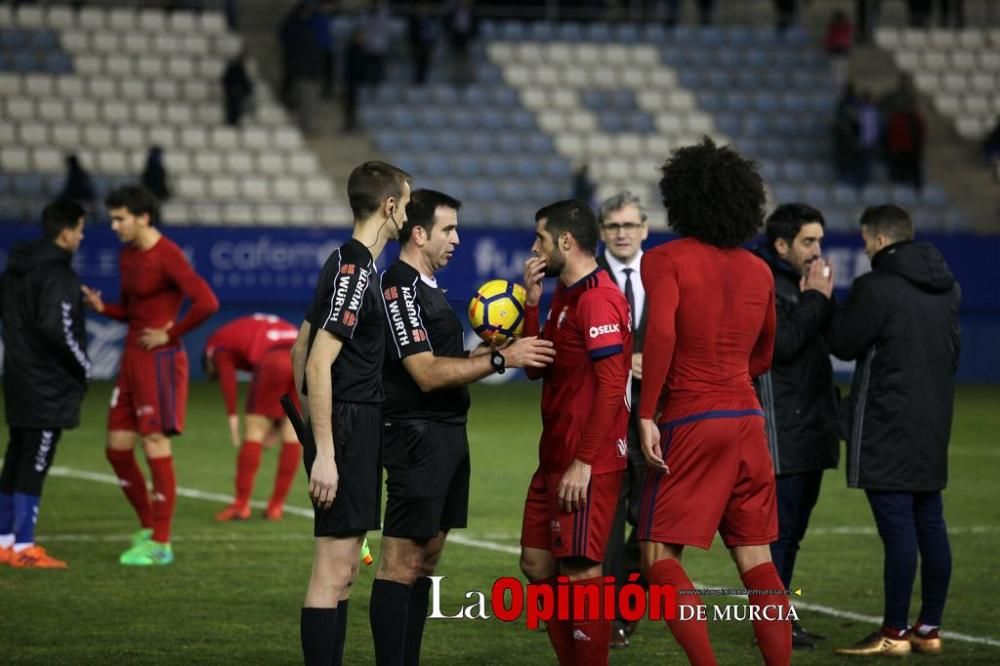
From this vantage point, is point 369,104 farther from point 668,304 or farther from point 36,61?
point 668,304

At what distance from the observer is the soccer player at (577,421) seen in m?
6.69

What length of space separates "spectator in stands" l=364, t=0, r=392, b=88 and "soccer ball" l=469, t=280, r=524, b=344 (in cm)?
2314

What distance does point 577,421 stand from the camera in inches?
270

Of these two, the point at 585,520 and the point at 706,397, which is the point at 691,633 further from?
the point at 706,397

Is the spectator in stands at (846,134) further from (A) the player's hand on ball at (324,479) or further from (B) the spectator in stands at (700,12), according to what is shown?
(A) the player's hand on ball at (324,479)

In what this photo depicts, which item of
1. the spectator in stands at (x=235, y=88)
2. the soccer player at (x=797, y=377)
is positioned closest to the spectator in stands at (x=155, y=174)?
the spectator in stands at (x=235, y=88)

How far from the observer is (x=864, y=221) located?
8297 millimetres

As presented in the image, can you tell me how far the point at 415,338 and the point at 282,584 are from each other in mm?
3299

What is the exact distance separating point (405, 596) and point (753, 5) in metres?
29.7

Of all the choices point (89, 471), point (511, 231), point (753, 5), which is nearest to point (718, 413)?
point (89, 471)

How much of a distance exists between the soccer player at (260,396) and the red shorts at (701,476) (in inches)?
228

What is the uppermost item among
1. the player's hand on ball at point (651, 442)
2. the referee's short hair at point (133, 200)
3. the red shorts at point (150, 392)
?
the referee's short hair at point (133, 200)

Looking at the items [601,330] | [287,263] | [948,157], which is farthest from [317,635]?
[948,157]

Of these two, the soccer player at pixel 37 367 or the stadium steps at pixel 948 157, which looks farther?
the stadium steps at pixel 948 157
